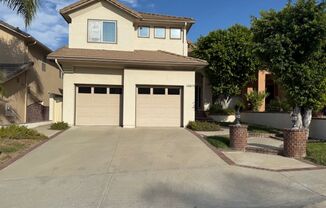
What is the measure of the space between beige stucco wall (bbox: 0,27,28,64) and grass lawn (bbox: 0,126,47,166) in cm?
857

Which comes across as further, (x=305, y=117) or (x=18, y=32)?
(x=18, y=32)

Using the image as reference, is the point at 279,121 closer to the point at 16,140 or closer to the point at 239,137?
the point at 239,137

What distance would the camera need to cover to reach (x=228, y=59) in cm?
2458

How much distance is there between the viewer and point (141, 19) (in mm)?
24328

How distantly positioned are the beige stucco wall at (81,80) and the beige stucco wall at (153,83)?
0.83m

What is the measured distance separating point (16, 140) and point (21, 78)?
9.00 m

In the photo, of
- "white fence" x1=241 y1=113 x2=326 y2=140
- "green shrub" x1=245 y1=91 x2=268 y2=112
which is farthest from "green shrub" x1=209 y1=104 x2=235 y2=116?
"green shrub" x1=245 y1=91 x2=268 y2=112

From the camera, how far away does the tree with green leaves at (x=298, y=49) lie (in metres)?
15.5

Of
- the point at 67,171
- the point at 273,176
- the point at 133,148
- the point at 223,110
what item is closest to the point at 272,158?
the point at 273,176

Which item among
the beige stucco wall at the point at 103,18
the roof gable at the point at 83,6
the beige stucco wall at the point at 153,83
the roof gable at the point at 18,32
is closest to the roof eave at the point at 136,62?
the beige stucco wall at the point at 153,83

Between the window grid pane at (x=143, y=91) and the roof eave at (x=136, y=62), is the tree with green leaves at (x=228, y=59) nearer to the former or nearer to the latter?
the roof eave at (x=136, y=62)

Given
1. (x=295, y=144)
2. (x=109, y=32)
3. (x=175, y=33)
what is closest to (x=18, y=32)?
(x=109, y=32)

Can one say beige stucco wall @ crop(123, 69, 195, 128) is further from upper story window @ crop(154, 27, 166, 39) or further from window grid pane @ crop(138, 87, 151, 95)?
upper story window @ crop(154, 27, 166, 39)

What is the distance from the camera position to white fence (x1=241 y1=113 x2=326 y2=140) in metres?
17.7
